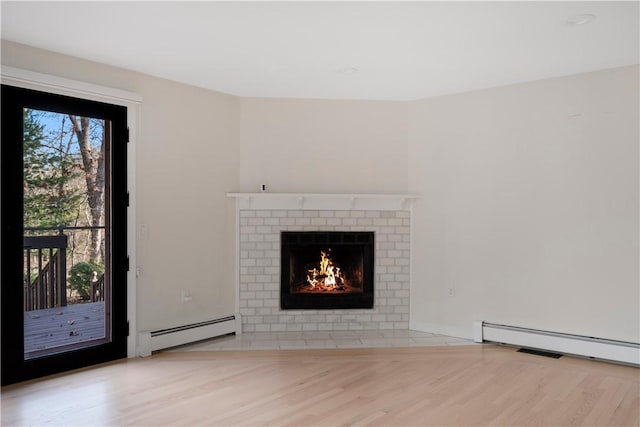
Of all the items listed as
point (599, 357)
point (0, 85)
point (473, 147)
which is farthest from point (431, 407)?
point (0, 85)

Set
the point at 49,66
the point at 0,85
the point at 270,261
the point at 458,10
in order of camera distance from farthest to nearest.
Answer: the point at 270,261 → the point at 49,66 → the point at 0,85 → the point at 458,10

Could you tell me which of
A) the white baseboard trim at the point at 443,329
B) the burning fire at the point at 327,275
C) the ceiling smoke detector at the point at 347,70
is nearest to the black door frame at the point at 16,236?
the ceiling smoke detector at the point at 347,70

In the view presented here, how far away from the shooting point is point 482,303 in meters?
5.17

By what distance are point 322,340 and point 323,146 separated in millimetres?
2040

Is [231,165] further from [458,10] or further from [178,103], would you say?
[458,10]

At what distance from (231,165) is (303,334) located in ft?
6.31

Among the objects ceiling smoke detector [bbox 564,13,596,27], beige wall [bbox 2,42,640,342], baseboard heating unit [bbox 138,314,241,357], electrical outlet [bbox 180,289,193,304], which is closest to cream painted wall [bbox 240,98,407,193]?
beige wall [bbox 2,42,640,342]

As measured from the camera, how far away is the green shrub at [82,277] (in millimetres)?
4164

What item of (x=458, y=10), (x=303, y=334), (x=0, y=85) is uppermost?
(x=458, y=10)

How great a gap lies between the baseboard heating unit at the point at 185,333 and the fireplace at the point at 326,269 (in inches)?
23.1

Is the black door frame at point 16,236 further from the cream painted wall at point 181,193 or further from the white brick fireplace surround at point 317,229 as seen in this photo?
the white brick fireplace surround at point 317,229

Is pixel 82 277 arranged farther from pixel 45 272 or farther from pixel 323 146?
pixel 323 146

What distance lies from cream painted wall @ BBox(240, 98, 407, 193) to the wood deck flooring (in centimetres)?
199

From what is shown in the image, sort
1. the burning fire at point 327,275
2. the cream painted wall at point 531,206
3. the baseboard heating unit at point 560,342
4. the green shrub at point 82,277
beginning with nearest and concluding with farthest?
the green shrub at point 82,277, the baseboard heating unit at point 560,342, the cream painted wall at point 531,206, the burning fire at point 327,275
